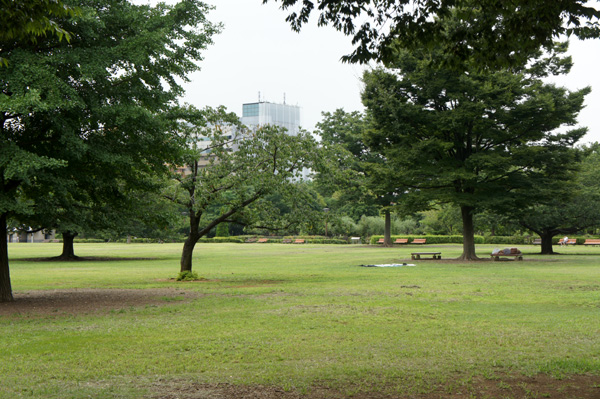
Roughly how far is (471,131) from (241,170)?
16393mm

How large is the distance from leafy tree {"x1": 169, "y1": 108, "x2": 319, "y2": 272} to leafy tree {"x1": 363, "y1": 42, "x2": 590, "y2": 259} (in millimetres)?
11939

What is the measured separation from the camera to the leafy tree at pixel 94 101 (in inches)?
468

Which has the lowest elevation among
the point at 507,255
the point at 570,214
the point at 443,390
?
the point at 443,390

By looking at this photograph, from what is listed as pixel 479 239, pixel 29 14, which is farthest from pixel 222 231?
pixel 29 14

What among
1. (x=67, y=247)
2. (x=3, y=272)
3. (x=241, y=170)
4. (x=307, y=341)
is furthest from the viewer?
(x=67, y=247)

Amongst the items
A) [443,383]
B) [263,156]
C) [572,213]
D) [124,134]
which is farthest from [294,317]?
[572,213]

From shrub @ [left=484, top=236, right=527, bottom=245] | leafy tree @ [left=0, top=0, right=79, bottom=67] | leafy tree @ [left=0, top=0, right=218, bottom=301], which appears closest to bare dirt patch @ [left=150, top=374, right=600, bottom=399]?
leafy tree @ [left=0, top=0, right=79, bottom=67]

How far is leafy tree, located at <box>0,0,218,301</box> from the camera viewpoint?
1190 centimetres

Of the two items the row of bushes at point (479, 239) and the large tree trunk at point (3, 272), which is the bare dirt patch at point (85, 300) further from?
the row of bushes at point (479, 239)

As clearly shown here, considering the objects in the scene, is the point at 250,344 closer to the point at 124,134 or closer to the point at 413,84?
the point at 124,134

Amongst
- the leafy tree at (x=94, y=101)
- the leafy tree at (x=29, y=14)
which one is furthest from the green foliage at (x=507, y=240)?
the leafy tree at (x=29, y=14)

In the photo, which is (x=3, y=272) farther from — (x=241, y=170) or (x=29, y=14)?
(x=29, y=14)

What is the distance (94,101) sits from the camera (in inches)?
516

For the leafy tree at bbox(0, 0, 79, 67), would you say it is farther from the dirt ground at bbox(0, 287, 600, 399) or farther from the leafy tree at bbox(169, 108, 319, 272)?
the leafy tree at bbox(169, 108, 319, 272)
